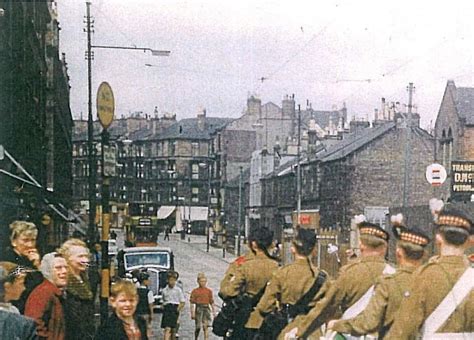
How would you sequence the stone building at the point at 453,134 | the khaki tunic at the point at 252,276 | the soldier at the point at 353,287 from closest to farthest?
the soldier at the point at 353,287, the stone building at the point at 453,134, the khaki tunic at the point at 252,276

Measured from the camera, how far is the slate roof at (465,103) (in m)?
4.59

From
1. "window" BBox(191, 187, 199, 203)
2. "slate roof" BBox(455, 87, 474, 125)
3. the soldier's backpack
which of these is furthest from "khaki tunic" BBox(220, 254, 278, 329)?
"slate roof" BBox(455, 87, 474, 125)


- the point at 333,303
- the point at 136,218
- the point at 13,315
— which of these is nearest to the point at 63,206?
the point at 136,218

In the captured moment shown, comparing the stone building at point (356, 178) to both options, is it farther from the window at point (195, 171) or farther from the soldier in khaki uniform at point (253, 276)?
the window at point (195, 171)

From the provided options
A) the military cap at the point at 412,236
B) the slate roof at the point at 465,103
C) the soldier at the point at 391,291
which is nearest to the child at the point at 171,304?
the soldier at the point at 391,291

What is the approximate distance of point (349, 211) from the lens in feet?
15.2

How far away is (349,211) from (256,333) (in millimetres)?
829

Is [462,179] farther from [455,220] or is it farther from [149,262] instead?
[149,262]

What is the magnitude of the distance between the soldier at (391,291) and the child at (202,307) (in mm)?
730

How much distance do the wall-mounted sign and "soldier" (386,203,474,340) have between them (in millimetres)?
420

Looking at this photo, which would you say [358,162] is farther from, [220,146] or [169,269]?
[169,269]

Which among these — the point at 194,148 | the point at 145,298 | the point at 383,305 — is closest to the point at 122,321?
the point at 145,298

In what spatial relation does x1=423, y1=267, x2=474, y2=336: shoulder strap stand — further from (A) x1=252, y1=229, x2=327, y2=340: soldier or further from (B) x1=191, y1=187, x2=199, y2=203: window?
(B) x1=191, y1=187, x2=199, y2=203: window

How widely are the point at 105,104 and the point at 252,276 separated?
3.99ft
